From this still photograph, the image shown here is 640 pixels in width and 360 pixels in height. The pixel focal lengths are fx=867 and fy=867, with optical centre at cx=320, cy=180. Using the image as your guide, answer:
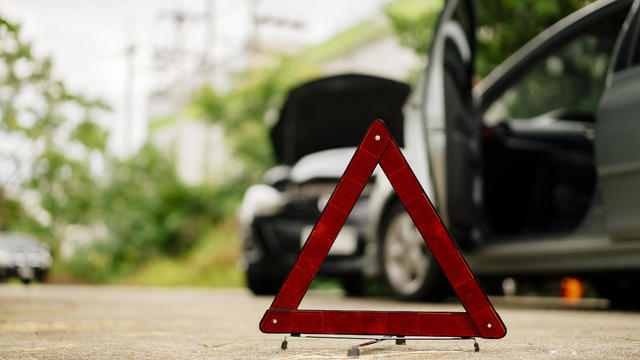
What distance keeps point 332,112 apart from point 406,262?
3.10m

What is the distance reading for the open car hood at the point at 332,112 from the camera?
27.7 ft

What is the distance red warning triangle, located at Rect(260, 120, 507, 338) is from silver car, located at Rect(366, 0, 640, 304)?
6.92 feet

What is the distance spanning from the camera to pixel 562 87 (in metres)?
6.61

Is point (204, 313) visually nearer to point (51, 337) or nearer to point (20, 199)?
point (51, 337)

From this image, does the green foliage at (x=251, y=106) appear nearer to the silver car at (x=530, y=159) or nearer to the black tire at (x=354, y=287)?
the black tire at (x=354, y=287)

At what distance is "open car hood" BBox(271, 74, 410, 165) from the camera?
27.7ft

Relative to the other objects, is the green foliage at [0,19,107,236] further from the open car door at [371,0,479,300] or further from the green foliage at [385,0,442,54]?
the open car door at [371,0,479,300]

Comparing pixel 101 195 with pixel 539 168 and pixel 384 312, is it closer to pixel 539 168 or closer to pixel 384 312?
pixel 539 168

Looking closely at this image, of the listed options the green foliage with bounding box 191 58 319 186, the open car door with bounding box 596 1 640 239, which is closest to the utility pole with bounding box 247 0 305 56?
the green foliage with bounding box 191 58 319 186

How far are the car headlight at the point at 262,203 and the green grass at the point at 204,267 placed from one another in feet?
19.6

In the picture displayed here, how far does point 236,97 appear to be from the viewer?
66.4 ft

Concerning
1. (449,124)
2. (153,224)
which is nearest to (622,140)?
(449,124)

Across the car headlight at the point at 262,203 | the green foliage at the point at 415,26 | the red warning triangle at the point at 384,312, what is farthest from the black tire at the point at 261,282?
the red warning triangle at the point at 384,312

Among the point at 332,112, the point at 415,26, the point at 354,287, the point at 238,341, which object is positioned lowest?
the point at 238,341
